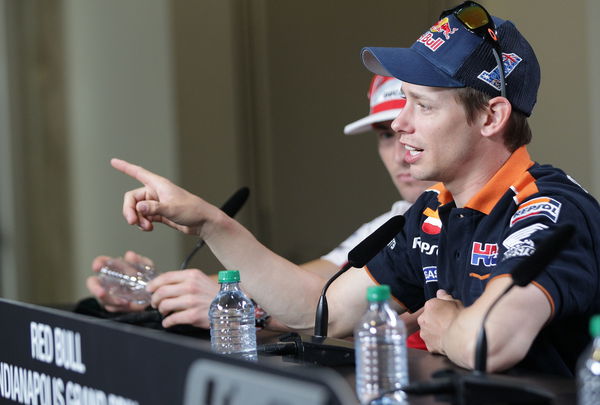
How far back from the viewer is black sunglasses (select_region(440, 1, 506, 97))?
1541mm

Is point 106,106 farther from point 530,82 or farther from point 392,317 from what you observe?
point 392,317

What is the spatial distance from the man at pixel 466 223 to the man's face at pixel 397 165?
1.73 ft

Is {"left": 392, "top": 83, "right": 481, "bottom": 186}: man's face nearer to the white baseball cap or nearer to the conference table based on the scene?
the conference table

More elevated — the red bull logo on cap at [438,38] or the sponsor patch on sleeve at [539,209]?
the red bull logo on cap at [438,38]

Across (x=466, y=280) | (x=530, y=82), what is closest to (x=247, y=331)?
(x=466, y=280)

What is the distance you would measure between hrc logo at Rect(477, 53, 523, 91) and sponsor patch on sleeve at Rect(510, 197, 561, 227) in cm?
24

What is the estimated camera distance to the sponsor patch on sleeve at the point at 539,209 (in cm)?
138

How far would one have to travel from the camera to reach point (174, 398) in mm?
908

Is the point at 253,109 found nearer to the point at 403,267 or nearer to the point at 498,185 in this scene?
the point at 403,267

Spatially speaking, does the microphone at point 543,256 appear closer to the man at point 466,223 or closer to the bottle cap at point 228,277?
the man at point 466,223

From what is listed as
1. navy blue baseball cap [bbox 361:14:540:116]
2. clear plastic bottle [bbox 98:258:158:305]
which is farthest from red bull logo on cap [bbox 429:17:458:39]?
clear plastic bottle [bbox 98:258:158:305]

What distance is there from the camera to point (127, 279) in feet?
7.76

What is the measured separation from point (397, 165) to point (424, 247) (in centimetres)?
69

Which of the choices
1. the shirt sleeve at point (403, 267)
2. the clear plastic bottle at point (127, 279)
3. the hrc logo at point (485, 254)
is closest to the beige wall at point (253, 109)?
the clear plastic bottle at point (127, 279)
